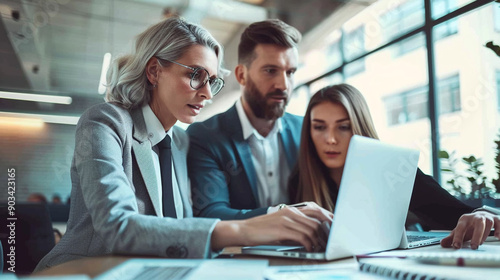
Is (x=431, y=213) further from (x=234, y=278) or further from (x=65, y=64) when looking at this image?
(x=65, y=64)

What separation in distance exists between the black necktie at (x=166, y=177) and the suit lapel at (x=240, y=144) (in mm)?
521

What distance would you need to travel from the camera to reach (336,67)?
14.2 feet

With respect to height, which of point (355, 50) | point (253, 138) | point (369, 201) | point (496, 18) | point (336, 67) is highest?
point (355, 50)

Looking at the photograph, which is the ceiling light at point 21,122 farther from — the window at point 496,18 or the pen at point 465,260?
the window at point 496,18

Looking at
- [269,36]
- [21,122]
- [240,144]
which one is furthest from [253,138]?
[21,122]

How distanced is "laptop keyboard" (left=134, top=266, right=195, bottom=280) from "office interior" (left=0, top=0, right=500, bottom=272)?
0.77 m

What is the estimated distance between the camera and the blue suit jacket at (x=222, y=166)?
63.0 inches

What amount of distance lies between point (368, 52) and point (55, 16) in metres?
4.45

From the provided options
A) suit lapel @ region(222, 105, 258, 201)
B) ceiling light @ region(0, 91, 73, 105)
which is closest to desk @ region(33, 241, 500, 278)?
suit lapel @ region(222, 105, 258, 201)

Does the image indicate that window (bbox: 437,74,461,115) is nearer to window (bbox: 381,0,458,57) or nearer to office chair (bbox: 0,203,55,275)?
window (bbox: 381,0,458,57)

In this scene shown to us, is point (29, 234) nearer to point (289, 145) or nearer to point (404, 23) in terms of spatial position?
point (289, 145)

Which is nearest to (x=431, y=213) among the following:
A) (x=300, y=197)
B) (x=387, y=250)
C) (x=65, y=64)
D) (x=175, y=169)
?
(x=300, y=197)

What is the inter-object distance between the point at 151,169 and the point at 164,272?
585mm

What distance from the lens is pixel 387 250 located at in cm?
89
